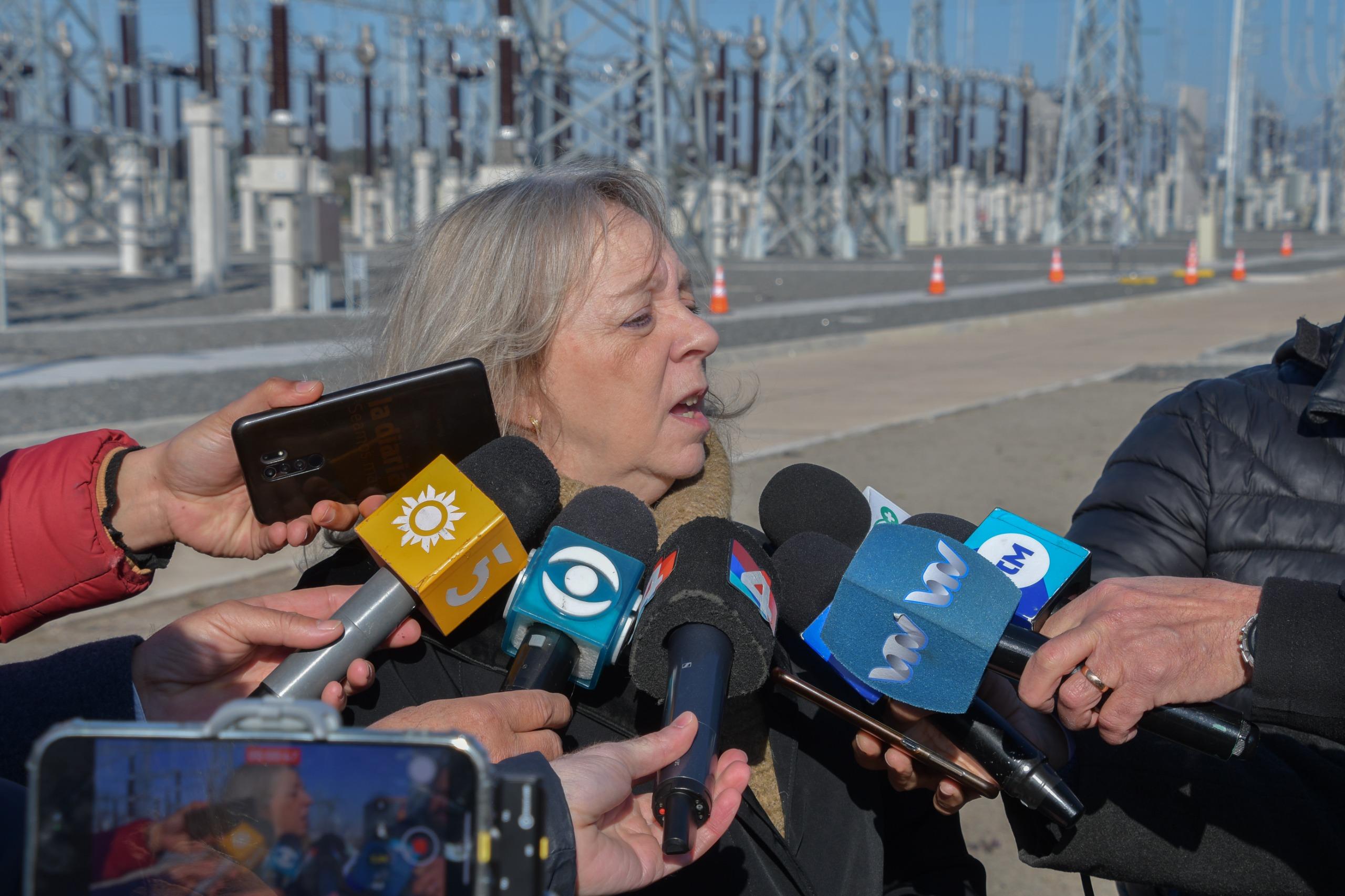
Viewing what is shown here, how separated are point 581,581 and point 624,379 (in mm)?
647

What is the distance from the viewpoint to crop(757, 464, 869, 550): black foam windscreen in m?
1.95

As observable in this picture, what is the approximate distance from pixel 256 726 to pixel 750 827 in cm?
92

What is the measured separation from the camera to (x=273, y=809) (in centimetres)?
86

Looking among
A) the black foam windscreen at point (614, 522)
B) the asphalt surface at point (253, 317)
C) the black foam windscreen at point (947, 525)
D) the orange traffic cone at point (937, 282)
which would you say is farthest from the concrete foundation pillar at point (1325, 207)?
the black foam windscreen at point (614, 522)

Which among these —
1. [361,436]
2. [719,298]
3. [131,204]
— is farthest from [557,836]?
[131,204]

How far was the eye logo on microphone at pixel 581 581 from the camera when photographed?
1.51 metres

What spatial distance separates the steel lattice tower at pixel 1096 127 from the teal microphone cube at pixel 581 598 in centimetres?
2684

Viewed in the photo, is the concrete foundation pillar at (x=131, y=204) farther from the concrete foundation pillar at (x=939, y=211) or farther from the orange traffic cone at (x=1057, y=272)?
the concrete foundation pillar at (x=939, y=211)

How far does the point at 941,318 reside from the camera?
15.9 meters

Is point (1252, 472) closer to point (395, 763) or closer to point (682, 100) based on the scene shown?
point (395, 763)

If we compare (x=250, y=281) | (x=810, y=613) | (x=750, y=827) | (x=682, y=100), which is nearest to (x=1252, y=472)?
(x=810, y=613)

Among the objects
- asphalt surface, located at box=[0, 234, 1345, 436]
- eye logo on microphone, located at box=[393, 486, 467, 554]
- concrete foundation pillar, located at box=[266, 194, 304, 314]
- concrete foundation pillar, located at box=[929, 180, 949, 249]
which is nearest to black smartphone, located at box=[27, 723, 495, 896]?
eye logo on microphone, located at box=[393, 486, 467, 554]

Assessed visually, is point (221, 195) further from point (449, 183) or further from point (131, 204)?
point (449, 183)

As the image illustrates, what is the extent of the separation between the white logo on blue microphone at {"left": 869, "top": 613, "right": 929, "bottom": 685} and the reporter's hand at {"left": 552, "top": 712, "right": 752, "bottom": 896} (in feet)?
0.74
